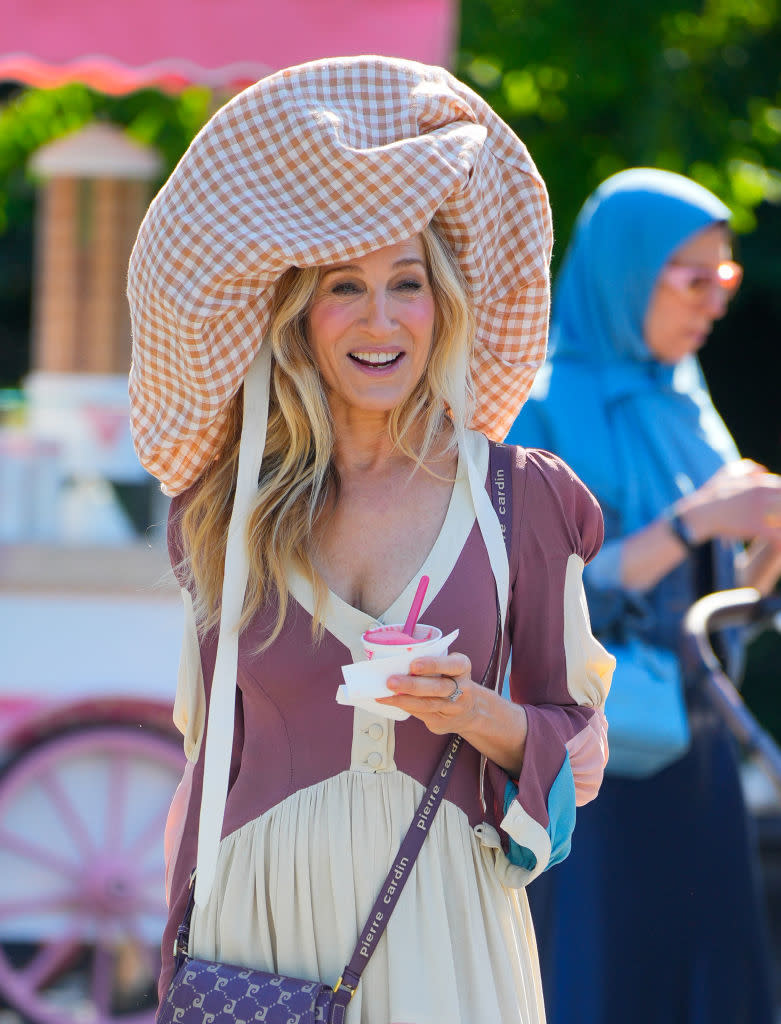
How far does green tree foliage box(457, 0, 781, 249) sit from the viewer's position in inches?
247

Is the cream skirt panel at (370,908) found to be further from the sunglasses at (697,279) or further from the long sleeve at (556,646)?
the sunglasses at (697,279)

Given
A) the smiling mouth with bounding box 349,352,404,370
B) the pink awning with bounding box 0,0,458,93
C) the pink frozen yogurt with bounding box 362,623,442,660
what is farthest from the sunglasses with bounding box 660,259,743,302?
the pink frozen yogurt with bounding box 362,623,442,660

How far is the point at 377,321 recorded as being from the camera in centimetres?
218

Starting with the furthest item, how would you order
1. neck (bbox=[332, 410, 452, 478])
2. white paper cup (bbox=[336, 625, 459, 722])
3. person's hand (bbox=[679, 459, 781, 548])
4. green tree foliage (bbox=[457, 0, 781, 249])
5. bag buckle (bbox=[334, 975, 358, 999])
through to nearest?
green tree foliage (bbox=[457, 0, 781, 249]) < person's hand (bbox=[679, 459, 781, 548]) < neck (bbox=[332, 410, 452, 478]) < bag buckle (bbox=[334, 975, 358, 999]) < white paper cup (bbox=[336, 625, 459, 722])

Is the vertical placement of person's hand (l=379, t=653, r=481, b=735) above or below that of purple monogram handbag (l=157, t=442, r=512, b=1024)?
above

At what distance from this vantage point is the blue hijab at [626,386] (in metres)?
3.47

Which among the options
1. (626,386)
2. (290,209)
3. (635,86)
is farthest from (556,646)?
(635,86)

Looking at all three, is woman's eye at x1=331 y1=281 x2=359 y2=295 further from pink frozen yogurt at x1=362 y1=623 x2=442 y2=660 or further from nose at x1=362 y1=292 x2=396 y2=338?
pink frozen yogurt at x1=362 y1=623 x2=442 y2=660

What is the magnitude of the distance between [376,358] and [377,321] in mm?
63

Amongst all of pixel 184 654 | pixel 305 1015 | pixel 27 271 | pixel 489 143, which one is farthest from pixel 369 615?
pixel 27 271

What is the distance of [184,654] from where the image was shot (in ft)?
7.47

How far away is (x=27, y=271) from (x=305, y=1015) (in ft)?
25.4

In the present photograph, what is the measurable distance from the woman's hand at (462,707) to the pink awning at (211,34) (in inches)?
110

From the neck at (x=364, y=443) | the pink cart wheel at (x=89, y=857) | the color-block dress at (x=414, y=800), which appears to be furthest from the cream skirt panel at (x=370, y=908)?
the pink cart wheel at (x=89, y=857)
